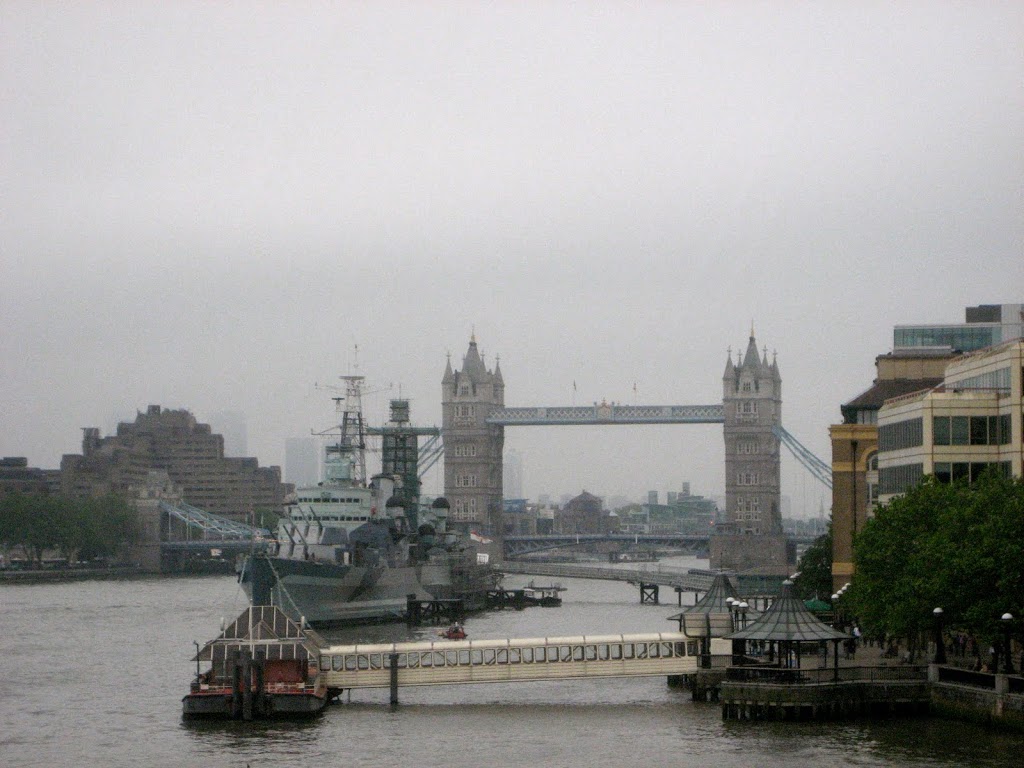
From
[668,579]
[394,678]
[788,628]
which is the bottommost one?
[394,678]

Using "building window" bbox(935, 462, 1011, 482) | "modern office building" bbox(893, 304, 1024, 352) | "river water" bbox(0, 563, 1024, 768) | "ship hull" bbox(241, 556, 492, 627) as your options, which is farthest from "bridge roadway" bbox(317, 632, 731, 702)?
"modern office building" bbox(893, 304, 1024, 352)

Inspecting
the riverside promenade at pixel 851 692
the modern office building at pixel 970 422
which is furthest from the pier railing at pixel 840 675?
the modern office building at pixel 970 422

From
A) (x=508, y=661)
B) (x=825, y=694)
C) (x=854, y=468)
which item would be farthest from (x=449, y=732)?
(x=854, y=468)

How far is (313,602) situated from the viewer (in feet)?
294

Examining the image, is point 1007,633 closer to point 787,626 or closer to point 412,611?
point 787,626

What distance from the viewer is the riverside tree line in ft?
152

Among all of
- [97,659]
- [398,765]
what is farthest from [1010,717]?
[97,659]

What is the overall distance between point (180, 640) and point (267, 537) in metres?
15.5

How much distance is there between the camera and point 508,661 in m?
53.5

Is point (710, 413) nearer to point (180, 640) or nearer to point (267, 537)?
point (267, 537)

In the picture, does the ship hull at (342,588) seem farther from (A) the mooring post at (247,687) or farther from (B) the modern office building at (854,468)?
(A) the mooring post at (247,687)

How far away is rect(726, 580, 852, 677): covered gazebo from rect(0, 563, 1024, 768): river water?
2100 millimetres

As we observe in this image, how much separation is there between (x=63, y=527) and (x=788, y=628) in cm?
14217

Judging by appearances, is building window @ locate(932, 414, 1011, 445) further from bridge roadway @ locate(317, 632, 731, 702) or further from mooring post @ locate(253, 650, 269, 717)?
mooring post @ locate(253, 650, 269, 717)
